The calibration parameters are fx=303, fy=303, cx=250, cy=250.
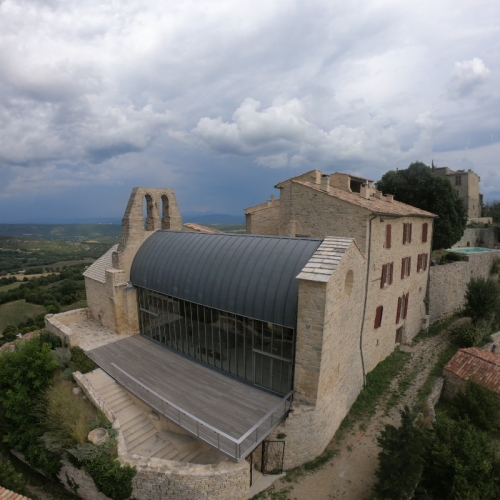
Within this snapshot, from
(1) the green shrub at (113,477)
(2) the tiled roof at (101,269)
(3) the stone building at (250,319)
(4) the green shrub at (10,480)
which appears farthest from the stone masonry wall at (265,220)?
(4) the green shrub at (10,480)

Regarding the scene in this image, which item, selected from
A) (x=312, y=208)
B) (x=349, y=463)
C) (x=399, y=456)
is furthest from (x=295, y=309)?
(x=312, y=208)

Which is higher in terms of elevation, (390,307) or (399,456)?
(390,307)

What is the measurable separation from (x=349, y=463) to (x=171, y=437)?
22.9 ft

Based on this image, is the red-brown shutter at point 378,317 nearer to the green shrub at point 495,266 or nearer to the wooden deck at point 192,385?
the wooden deck at point 192,385

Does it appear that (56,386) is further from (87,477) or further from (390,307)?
(390,307)

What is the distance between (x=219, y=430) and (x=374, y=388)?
375 inches

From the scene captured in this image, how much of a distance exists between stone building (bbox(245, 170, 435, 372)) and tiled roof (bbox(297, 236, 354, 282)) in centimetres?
375

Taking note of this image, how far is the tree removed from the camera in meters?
28.4

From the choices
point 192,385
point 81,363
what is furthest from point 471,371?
point 81,363

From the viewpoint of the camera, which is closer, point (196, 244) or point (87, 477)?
point (87, 477)

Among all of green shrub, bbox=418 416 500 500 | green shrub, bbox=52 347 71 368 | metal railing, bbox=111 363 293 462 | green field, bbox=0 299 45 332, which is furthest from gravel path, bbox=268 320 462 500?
green field, bbox=0 299 45 332

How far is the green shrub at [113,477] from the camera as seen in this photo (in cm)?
1004

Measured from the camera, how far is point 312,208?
704 inches

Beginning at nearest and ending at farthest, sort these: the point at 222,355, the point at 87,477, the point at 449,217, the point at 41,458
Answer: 1. the point at 87,477
2. the point at 41,458
3. the point at 222,355
4. the point at 449,217
